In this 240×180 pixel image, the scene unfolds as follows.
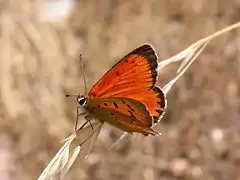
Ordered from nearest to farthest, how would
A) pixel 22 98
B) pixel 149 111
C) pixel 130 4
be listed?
pixel 149 111 → pixel 22 98 → pixel 130 4

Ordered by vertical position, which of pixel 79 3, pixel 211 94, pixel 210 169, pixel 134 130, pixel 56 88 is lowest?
pixel 210 169

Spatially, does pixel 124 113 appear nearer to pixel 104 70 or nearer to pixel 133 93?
pixel 133 93

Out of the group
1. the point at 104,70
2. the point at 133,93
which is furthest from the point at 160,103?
→ the point at 104,70

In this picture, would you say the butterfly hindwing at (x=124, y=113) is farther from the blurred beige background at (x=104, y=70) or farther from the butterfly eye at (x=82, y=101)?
the blurred beige background at (x=104, y=70)

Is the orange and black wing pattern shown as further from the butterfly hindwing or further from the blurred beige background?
the blurred beige background

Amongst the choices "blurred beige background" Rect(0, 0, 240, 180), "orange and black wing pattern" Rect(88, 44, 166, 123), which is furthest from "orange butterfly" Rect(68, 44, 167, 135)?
"blurred beige background" Rect(0, 0, 240, 180)

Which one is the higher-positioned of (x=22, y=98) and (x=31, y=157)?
(x=22, y=98)

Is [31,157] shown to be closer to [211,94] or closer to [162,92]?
[211,94]

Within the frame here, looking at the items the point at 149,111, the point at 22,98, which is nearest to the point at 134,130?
the point at 149,111

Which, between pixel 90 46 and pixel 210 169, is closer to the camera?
pixel 210 169
